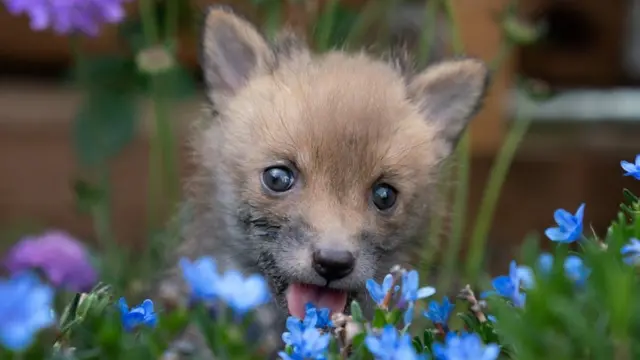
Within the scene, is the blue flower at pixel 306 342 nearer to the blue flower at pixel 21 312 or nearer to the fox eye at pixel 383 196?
the blue flower at pixel 21 312

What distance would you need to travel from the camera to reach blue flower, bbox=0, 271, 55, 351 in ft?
3.05

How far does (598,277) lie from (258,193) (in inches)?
46.2

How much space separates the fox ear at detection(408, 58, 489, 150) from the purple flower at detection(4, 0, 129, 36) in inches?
34.8

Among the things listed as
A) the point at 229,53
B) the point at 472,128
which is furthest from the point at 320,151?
the point at 472,128

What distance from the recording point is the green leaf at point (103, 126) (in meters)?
2.88

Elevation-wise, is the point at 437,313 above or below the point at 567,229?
below

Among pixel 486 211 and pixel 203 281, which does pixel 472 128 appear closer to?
pixel 486 211

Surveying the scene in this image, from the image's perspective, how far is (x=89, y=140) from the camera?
2.91 m

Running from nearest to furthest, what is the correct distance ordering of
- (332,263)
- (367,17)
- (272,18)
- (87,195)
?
(332,263) < (87,195) < (272,18) < (367,17)

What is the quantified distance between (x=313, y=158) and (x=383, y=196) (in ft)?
0.67

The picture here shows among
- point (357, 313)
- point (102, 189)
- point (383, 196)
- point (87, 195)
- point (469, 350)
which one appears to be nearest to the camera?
point (469, 350)

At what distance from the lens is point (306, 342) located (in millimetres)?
1197

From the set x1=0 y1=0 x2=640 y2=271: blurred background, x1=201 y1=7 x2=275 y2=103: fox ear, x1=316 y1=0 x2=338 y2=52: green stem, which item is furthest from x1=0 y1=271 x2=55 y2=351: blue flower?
x1=0 y1=0 x2=640 y2=271: blurred background

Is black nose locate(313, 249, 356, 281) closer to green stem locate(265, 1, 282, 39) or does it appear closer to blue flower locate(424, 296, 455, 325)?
blue flower locate(424, 296, 455, 325)
